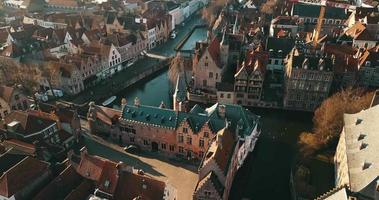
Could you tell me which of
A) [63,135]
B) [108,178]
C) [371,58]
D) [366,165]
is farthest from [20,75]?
[371,58]

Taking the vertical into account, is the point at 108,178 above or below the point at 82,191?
above

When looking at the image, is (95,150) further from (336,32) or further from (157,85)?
(336,32)

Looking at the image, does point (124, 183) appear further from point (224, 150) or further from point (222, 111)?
point (222, 111)

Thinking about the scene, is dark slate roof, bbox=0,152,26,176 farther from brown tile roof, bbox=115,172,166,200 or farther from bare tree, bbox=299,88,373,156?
bare tree, bbox=299,88,373,156

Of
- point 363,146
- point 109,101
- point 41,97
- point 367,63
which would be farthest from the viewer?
point 109,101

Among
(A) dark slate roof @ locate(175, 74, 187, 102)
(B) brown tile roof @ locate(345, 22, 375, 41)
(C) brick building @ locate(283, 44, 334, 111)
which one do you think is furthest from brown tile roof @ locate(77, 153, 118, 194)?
(B) brown tile roof @ locate(345, 22, 375, 41)

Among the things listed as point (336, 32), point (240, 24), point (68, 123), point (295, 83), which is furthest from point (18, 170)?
point (336, 32)
